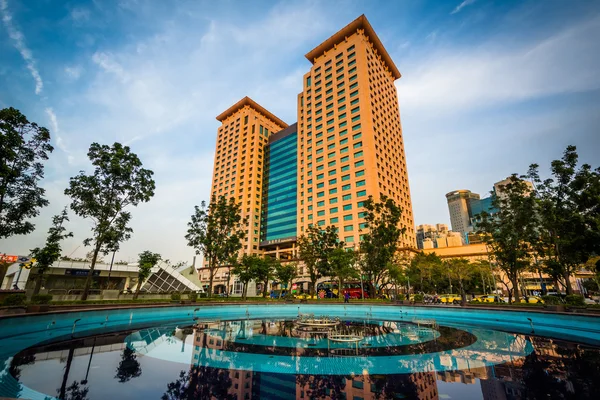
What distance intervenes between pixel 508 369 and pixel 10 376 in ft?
42.7

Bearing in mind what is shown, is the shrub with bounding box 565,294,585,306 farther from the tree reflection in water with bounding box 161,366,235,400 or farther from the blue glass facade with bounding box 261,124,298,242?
the blue glass facade with bounding box 261,124,298,242

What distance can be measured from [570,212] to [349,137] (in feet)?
154

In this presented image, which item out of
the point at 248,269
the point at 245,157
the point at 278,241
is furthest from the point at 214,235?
the point at 245,157

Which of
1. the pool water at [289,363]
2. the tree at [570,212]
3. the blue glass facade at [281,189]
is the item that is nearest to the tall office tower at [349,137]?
the blue glass facade at [281,189]

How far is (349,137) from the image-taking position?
6575 cm

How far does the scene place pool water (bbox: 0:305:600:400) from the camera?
612 centimetres

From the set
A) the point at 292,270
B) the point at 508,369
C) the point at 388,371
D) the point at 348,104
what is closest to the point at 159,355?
the point at 388,371

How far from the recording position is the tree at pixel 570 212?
20.8m

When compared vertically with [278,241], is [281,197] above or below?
above

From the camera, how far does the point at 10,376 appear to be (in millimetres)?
6531

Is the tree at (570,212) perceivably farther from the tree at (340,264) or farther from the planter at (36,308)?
the planter at (36,308)

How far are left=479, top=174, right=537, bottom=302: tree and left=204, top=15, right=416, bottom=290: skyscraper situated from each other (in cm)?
2743

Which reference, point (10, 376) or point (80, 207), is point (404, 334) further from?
point (80, 207)

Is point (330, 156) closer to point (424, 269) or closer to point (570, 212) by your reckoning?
point (424, 269)
